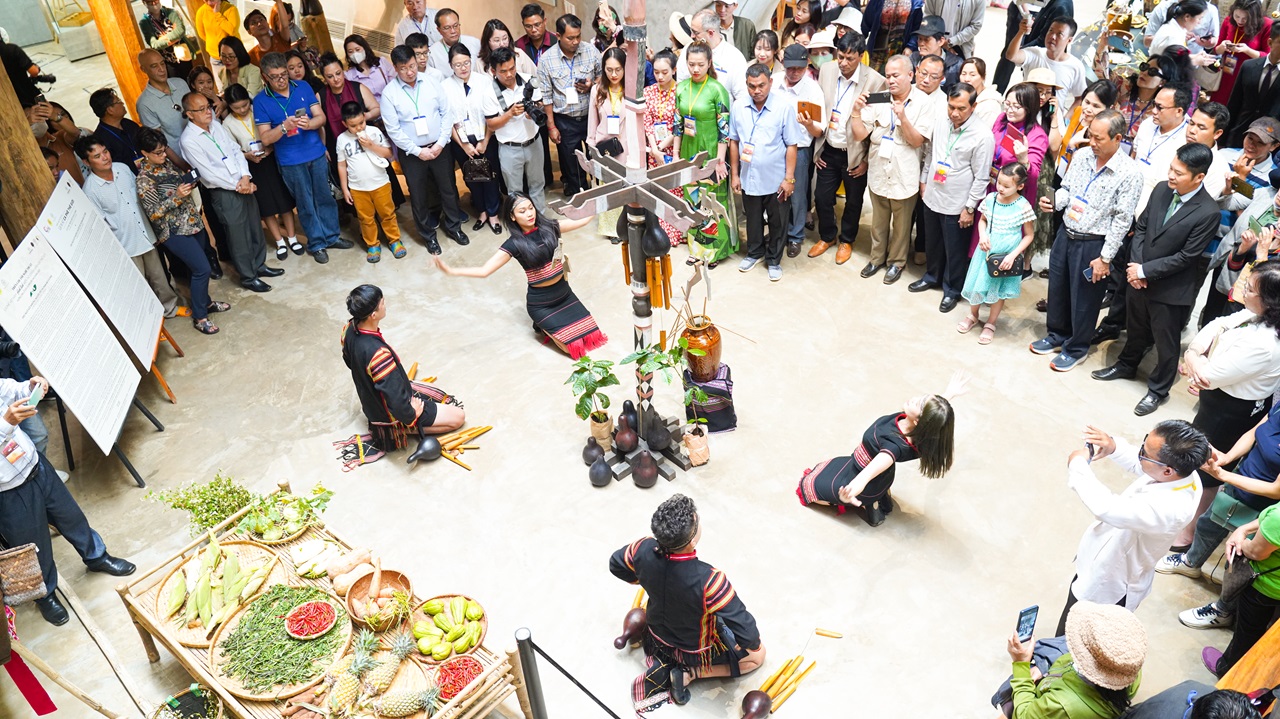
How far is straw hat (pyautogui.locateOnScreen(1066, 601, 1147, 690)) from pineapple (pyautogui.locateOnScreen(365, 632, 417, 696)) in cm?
254

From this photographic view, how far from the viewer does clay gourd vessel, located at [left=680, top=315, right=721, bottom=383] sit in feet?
17.1

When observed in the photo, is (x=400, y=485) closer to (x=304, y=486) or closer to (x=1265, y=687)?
(x=304, y=486)

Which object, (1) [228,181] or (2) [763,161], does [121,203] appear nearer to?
(1) [228,181]

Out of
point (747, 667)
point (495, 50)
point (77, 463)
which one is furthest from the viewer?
point (495, 50)

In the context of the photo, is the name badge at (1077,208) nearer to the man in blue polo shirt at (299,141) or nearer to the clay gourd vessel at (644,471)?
the clay gourd vessel at (644,471)

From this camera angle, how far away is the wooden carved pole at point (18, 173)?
5.62 m

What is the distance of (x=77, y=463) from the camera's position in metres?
5.65

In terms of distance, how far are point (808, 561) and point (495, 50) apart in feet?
16.3

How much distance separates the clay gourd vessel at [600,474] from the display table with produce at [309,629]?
4.40ft

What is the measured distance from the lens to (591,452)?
5301mm

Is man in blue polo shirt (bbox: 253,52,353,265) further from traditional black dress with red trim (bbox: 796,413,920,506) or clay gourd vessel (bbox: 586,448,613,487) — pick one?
traditional black dress with red trim (bbox: 796,413,920,506)

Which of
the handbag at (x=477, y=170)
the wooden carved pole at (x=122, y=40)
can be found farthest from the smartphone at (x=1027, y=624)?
the wooden carved pole at (x=122, y=40)

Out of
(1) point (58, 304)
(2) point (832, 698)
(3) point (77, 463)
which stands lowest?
(2) point (832, 698)

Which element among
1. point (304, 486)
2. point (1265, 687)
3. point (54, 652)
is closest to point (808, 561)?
point (1265, 687)
